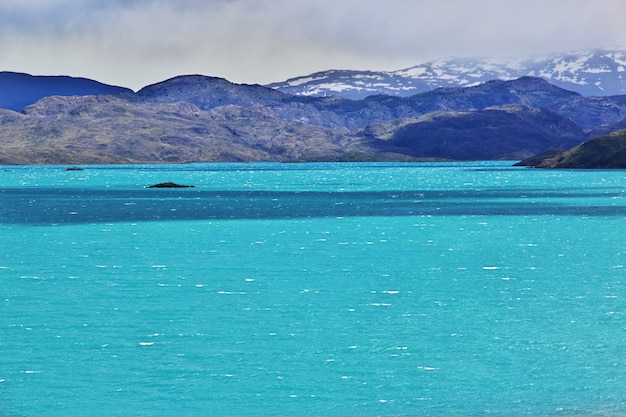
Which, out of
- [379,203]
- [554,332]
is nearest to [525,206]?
[379,203]

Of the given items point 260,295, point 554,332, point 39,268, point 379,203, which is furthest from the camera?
point 379,203

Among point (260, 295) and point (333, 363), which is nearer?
point (333, 363)

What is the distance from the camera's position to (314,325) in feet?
120

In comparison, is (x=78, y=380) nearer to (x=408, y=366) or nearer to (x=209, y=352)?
(x=209, y=352)

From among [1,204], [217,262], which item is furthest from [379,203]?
[217,262]

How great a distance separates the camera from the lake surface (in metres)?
26.7

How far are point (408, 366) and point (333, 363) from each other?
2.45 m

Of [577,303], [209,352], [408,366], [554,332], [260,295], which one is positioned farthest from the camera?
[260,295]

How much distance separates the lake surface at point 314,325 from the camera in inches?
1053

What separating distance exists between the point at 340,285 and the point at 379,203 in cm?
8685

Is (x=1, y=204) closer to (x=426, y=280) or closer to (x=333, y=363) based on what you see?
(x=426, y=280)

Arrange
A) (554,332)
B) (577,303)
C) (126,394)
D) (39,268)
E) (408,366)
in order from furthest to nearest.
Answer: (39,268), (577,303), (554,332), (408,366), (126,394)

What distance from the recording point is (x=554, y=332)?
34.8m

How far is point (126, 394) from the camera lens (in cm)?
2703
